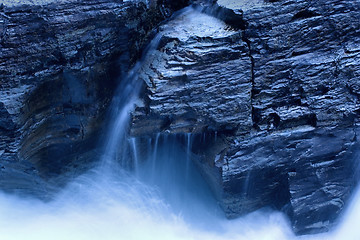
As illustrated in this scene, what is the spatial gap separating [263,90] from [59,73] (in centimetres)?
274

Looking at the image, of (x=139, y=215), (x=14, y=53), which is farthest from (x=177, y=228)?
(x=14, y=53)

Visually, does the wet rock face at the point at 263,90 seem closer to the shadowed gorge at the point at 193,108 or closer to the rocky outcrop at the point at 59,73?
the shadowed gorge at the point at 193,108

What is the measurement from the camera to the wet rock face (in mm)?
4016

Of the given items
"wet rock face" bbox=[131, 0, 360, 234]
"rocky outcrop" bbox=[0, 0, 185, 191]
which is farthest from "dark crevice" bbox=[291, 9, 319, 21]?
"rocky outcrop" bbox=[0, 0, 185, 191]

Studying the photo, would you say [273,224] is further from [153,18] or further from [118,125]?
[153,18]

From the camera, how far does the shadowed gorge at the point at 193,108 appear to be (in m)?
3.99

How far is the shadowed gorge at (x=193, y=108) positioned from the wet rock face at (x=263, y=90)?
0.05ft

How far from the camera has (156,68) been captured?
4070 mm

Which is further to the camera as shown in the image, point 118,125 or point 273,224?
point 273,224

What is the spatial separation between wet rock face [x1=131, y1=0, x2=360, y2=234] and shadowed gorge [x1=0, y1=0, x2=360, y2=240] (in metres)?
0.01

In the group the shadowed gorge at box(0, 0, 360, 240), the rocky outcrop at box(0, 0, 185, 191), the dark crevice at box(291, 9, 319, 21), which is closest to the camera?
the rocky outcrop at box(0, 0, 185, 191)

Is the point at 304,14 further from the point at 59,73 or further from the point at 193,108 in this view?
the point at 59,73

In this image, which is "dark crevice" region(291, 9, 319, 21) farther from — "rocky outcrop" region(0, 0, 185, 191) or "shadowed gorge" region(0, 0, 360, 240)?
"rocky outcrop" region(0, 0, 185, 191)

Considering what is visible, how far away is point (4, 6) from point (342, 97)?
4.52 meters
